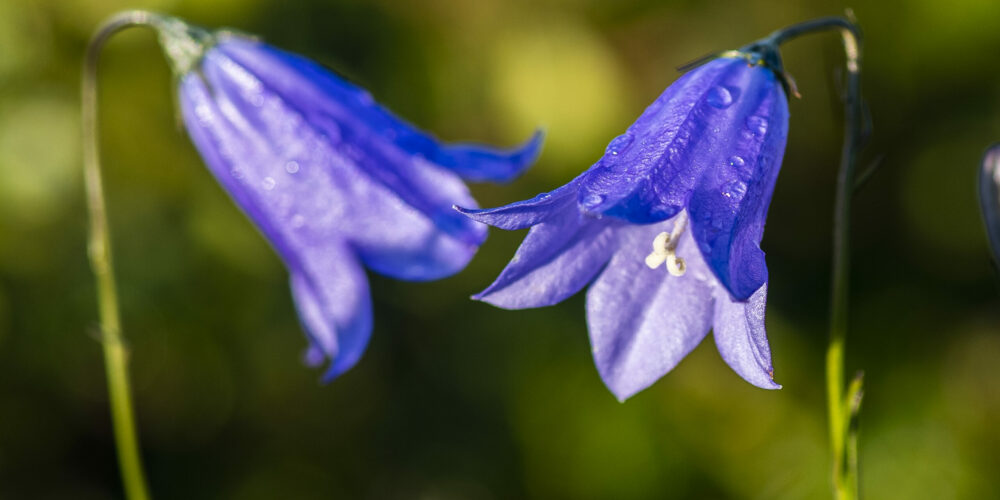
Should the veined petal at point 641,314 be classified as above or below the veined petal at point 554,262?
below

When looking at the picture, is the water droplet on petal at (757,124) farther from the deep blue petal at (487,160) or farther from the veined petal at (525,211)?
the deep blue petal at (487,160)

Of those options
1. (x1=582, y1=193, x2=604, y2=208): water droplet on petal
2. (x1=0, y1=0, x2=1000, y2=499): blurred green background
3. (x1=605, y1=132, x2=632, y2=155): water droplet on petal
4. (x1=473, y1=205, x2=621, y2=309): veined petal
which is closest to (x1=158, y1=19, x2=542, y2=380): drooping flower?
(x1=473, y1=205, x2=621, y2=309): veined petal

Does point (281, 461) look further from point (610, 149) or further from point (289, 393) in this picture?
point (610, 149)

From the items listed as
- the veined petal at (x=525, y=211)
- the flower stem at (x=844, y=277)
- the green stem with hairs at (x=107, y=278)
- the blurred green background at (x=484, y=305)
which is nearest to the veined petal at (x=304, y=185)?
the green stem with hairs at (x=107, y=278)

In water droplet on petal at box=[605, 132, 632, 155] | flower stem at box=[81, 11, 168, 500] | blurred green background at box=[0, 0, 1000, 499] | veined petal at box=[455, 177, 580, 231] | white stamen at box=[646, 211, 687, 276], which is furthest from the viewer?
blurred green background at box=[0, 0, 1000, 499]

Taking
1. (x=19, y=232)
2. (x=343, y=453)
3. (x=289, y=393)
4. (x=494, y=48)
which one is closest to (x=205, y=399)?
(x=289, y=393)

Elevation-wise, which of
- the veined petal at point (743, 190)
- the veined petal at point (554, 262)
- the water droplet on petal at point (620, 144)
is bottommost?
the veined petal at point (554, 262)

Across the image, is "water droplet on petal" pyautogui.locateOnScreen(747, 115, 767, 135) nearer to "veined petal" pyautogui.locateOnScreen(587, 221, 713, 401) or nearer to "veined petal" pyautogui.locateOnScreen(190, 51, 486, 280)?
"veined petal" pyautogui.locateOnScreen(587, 221, 713, 401)
